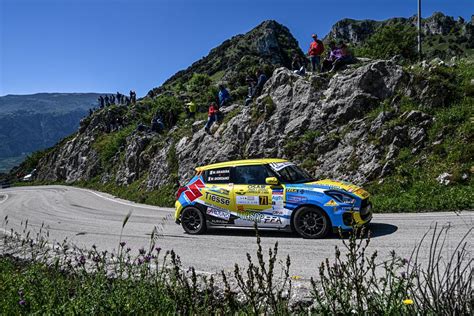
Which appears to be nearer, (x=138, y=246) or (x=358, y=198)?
(x=358, y=198)

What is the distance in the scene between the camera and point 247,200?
965 cm

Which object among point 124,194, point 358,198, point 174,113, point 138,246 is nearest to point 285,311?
point 358,198

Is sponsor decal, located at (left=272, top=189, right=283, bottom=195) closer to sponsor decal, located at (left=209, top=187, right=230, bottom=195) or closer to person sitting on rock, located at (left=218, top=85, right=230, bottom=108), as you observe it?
sponsor decal, located at (left=209, top=187, right=230, bottom=195)

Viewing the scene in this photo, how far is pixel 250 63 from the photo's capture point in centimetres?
6794

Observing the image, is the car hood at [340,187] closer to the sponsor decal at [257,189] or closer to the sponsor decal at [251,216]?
the sponsor decal at [257,189]

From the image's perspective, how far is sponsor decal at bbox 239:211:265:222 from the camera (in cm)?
943

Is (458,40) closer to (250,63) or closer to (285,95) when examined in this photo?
(250,63)

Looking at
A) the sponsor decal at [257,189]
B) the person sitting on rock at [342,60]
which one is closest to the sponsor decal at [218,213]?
the sponsor decal at [257,189]

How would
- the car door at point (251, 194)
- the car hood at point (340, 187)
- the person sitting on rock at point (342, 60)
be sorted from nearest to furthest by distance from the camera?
1. the car hood at point (340, 187)
2. the car door at point (251, 194)
3. the person sitting on rock at point (342, 60)

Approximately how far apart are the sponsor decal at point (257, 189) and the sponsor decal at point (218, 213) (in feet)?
3.14

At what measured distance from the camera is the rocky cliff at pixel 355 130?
14.7 meters

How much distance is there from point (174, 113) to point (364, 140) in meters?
21.8

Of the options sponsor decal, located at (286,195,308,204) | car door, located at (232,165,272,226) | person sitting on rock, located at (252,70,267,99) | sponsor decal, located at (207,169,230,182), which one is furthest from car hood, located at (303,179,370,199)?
person sitting on rock, located at (252,70,267,99)

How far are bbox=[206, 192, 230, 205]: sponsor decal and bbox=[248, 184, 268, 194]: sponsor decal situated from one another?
73cm
